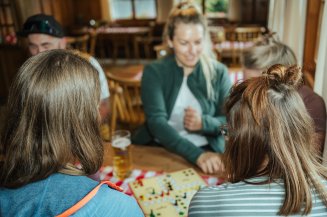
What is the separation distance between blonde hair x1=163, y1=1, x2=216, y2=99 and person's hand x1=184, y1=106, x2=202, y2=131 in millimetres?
222

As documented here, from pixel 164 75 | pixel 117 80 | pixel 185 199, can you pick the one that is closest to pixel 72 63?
pixel 185 199

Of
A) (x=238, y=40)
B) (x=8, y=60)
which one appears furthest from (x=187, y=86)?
(x=8, y=60)

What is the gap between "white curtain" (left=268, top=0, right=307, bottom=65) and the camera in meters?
1.99

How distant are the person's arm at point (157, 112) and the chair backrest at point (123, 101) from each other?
0.46 metres

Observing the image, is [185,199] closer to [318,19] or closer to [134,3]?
[318,19]

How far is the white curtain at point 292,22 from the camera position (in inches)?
78.4

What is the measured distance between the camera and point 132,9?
757 centimetres

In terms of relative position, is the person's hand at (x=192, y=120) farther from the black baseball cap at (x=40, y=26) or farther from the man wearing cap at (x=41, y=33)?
the black baseball cap at (x=40, y=26)

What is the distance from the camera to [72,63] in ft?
2.49

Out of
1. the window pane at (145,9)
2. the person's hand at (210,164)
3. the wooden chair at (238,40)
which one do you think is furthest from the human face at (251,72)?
the window pane at (145,9)

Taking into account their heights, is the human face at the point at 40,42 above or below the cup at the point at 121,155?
above

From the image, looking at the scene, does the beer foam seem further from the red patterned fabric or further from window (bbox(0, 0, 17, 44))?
window (bbox(0, 0, 17, 44))

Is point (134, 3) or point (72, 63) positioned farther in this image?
point (134, 3)

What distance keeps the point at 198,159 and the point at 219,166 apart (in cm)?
10
